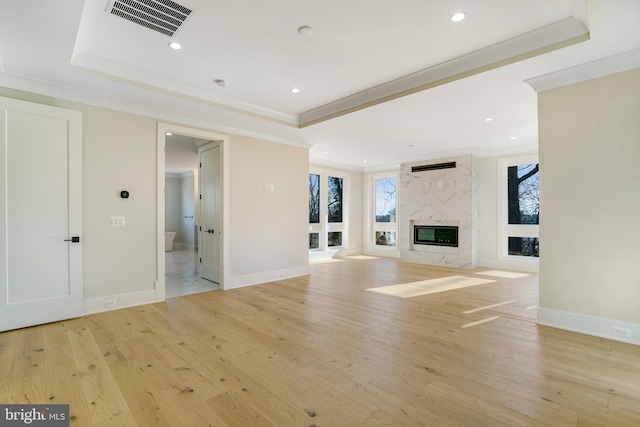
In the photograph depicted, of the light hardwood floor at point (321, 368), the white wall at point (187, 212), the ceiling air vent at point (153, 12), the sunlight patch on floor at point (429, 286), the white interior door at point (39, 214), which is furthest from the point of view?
the white wall at point (187, 212)

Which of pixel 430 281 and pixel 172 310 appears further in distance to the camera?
pixel 430 281

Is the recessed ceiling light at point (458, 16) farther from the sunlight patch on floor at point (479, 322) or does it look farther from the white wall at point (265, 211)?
the white wall at point (265, 211)

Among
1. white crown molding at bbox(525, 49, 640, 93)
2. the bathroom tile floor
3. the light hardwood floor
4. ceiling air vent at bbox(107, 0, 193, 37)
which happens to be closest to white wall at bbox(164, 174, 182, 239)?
the bathroom tile floor

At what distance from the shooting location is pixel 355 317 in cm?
360

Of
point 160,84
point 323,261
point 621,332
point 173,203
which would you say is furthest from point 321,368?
point 173,203

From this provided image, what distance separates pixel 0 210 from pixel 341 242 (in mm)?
7643

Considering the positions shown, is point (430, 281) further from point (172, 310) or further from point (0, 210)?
point (0, 210)

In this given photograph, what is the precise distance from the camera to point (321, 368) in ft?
7.81

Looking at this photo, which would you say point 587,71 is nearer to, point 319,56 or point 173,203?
point 319,56

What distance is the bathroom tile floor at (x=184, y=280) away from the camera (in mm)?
4887

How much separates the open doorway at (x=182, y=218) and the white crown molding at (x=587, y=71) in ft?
16.7

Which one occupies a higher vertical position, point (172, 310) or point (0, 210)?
point (0, 210)

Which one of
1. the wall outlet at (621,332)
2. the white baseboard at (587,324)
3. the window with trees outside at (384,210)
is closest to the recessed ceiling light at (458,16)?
the white baseboard at (587,324)

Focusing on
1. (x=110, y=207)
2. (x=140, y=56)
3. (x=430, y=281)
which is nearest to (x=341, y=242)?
(x=430, y=281)
